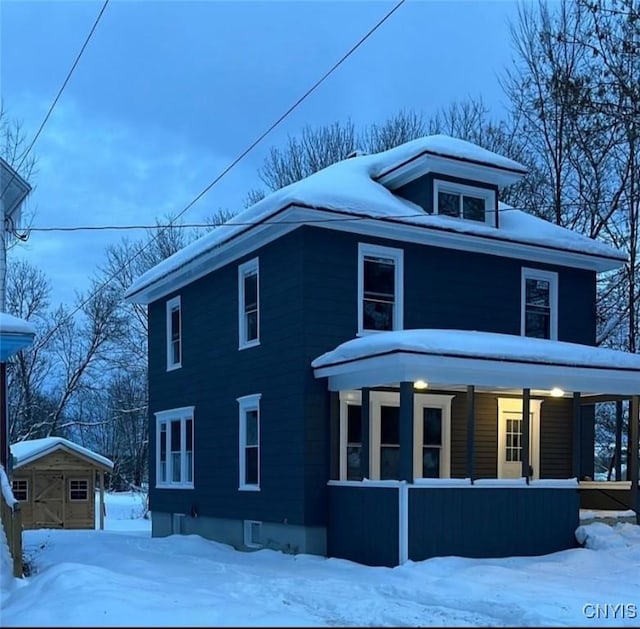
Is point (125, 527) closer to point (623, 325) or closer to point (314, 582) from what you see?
point (623, 325)

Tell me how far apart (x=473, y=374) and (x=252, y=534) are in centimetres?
563

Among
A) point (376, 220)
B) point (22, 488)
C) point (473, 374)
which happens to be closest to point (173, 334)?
point (376, 220)

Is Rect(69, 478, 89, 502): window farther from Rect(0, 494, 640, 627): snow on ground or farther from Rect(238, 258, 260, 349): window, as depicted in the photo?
Rect(238, 258, 260, 349): window

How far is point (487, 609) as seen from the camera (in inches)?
338

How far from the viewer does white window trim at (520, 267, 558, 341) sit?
16219 millimetres

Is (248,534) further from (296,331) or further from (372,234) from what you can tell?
(372,234)

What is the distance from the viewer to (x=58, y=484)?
2495 centimetres

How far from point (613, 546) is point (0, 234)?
1161 centimetres

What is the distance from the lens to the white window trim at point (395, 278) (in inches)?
568

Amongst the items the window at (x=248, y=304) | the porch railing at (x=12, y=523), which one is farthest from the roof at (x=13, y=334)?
the window at (x=248, y=304)

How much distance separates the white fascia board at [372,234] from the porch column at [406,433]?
10.8 feet

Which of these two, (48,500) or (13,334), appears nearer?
(13,334)

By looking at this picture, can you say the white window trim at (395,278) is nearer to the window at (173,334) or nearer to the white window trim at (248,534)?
the white window trim at (248,534)

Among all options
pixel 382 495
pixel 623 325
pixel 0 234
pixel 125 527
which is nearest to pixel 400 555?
pixel 382 495
